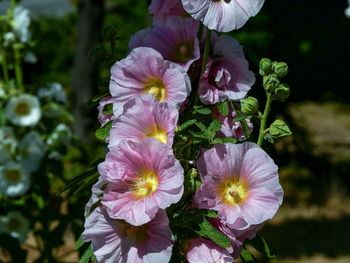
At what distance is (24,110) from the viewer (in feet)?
6.78

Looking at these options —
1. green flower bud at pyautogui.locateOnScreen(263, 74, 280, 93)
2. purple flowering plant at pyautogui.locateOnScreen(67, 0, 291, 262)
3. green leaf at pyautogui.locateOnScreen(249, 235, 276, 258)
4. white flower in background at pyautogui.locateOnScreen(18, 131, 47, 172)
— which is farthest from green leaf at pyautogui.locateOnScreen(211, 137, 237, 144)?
white flower in background at pyautogui.locateOnScreen(18, 131, 47, 172)

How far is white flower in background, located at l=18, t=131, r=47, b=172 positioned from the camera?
6.82ft

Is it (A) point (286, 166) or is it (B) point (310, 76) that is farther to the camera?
(B) point (310, 76)

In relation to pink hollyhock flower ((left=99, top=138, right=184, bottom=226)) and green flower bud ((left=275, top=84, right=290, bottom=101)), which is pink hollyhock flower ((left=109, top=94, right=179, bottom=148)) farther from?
green flower bud ((left=275, top=84, right=290, bottom=101))

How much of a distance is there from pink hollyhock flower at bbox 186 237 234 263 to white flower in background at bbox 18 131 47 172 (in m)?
1.24

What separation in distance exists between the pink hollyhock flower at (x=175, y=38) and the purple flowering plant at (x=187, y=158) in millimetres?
19

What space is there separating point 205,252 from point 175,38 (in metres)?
0.42

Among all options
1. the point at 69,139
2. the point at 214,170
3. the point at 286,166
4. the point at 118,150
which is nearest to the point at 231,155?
the point at 214,170

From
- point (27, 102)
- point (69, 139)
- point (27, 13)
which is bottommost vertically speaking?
point (69, 139)

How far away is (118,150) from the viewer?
91 cm

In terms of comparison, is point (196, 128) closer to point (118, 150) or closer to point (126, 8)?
point (118, 150)

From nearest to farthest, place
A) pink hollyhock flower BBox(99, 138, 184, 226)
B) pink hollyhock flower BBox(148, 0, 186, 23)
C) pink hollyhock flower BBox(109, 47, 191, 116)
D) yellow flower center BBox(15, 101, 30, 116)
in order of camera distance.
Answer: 1. pink hollyhock flower BBox(99, 138, 184, 226)
2. pink hollyhock flower BBox(109, 47, 191, 116)
3. pink hollyhock flower BBox(148, 0, 186, 23)
4. yellow flower center BBox(15, 101, 30, 116)

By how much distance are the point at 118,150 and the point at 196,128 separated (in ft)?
0.58

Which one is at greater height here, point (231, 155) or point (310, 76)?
point (231, 155)
